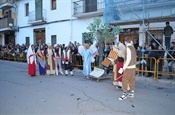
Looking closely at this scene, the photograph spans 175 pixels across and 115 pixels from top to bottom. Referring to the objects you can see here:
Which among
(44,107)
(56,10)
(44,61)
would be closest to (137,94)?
(44,107)

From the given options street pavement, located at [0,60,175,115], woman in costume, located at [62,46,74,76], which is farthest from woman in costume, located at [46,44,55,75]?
street pavement, located at [0,60,175,115]

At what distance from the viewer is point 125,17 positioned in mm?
12180

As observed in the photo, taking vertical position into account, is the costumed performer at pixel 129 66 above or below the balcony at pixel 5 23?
below

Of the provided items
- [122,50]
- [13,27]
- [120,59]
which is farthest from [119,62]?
[13,27]

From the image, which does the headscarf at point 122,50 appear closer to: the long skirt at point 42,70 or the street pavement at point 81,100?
the street pavement at point 81,100

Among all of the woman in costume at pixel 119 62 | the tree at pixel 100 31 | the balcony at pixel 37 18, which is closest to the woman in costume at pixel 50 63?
the tree at pixel 100 31

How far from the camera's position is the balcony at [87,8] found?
17.1m

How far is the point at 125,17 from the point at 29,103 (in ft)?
23.6

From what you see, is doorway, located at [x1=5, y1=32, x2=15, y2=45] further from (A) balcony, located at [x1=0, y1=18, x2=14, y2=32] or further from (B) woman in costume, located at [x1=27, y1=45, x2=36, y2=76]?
(B) woman in costume, located at [x1=27, y1=45, x2=36, y2=76]

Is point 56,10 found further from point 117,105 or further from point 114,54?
point 117,105

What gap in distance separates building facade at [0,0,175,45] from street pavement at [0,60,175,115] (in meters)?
3.42

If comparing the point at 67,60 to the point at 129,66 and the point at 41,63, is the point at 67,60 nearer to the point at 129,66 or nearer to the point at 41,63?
the point at 41,63

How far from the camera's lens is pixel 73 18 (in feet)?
64.7

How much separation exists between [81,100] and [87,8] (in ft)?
40.4
